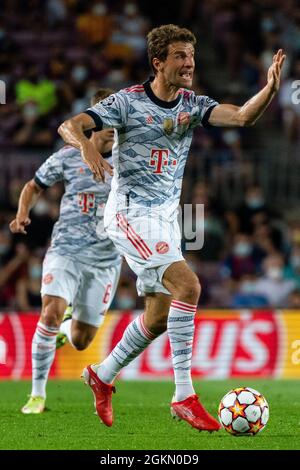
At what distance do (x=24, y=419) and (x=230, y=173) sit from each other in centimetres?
1076

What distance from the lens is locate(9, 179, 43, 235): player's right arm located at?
9891 mm


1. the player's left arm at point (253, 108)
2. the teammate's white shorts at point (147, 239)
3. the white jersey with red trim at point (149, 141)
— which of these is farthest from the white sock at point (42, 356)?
the player's left arm at point (253, 108)

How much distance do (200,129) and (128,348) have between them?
1151 centimetres

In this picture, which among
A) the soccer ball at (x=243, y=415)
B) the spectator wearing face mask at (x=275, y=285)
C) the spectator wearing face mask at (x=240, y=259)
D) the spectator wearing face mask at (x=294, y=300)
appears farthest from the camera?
the spectator wearing face mask at (x=240, y=259)

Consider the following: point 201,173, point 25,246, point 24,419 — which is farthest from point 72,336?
point 201,173

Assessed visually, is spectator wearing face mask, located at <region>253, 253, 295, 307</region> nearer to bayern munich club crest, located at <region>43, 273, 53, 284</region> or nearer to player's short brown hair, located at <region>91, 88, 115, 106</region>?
bayern munich club crest, located at <region>43, 273, 53, 284</region>

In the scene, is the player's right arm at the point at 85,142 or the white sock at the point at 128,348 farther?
the white sock at the point at 128,348

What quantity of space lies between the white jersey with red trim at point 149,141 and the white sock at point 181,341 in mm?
904

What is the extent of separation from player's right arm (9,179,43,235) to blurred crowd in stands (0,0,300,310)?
636 cm

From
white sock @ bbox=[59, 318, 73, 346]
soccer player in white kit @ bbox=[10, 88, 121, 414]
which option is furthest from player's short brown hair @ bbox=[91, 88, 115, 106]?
white sock @ bbox=[59, 318, 73, 346]

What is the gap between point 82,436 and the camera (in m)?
7.98

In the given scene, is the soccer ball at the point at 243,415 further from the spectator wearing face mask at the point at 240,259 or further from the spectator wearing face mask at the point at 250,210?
the spectator wearing face mask at the point at 250,210

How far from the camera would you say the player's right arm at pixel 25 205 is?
9891 mm
